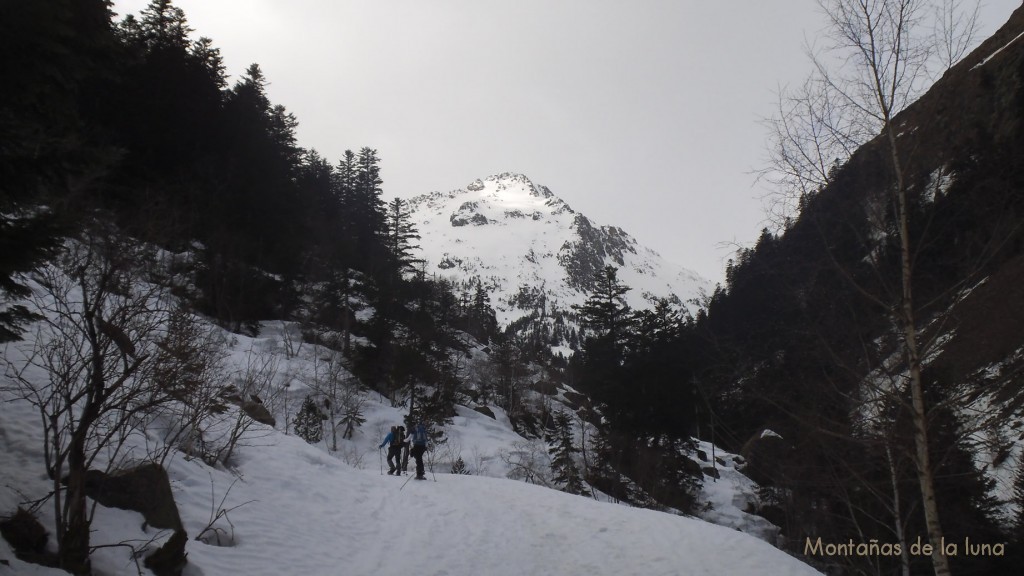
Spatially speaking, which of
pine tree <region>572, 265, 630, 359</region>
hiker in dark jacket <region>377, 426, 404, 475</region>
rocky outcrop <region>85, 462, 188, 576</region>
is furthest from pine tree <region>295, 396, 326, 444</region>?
rocky outcrop <region>85, 462, 188, 576</region>

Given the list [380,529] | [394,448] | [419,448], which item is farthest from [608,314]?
[380,529]

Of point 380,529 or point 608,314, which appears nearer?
point 380,529

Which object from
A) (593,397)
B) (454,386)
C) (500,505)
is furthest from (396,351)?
(500,505)

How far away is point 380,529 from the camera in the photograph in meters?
9.09

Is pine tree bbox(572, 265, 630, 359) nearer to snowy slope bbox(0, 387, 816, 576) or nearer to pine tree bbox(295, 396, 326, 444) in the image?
pine tree bbox(295, 396, 326, 444)

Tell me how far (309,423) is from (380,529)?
16.1 meters

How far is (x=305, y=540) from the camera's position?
7578 mm

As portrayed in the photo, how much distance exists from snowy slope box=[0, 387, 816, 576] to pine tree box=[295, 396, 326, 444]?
39.9ft

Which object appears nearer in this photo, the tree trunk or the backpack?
the tree trunk

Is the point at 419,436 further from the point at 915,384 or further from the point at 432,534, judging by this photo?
the point at 915,384

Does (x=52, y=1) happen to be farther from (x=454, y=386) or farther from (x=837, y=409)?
(x=454, y=386)

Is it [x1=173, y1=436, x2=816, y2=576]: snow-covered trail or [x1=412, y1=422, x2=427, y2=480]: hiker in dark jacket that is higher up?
[x1=412, y1=422, x2=427, y2=480]: hiker in dark jacket

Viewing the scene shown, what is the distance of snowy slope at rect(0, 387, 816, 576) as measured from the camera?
5875 millimetres

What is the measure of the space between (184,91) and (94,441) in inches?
1107
